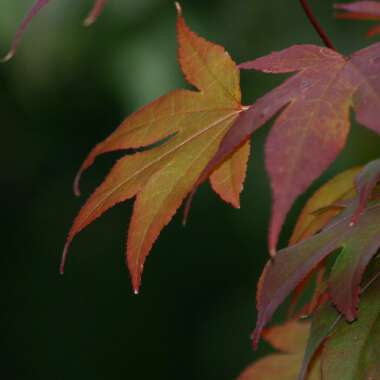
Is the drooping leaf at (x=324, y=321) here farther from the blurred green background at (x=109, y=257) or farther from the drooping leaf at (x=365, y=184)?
the blurred green background at (x=109, y=257)

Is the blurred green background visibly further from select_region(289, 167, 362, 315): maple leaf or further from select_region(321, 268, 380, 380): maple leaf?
select_region(321, 268, 380, 380): maple leaf

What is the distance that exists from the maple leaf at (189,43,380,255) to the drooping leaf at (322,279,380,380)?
0.13m

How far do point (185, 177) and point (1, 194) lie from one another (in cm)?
308

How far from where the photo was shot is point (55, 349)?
371 cm

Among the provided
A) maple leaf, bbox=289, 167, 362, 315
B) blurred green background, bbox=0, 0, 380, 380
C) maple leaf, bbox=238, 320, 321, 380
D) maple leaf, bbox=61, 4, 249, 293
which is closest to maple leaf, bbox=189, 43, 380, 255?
maple leaf, bbox=61, 4, 249, 293

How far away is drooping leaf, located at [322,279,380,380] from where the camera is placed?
27.7 inches

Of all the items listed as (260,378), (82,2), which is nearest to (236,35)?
(82,2)

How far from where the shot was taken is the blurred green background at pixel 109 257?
10.8 ft

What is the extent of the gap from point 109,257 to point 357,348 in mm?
2964

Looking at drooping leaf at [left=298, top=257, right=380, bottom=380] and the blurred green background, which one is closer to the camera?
drooping leaf at [left=298, top=257, right=380, bottom=380]

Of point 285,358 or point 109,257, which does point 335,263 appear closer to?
point 285,358

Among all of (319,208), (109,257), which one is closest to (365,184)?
(319,208)

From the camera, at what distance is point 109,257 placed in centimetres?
365

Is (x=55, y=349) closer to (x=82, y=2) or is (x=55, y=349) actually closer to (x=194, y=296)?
(x=194, y=296)
